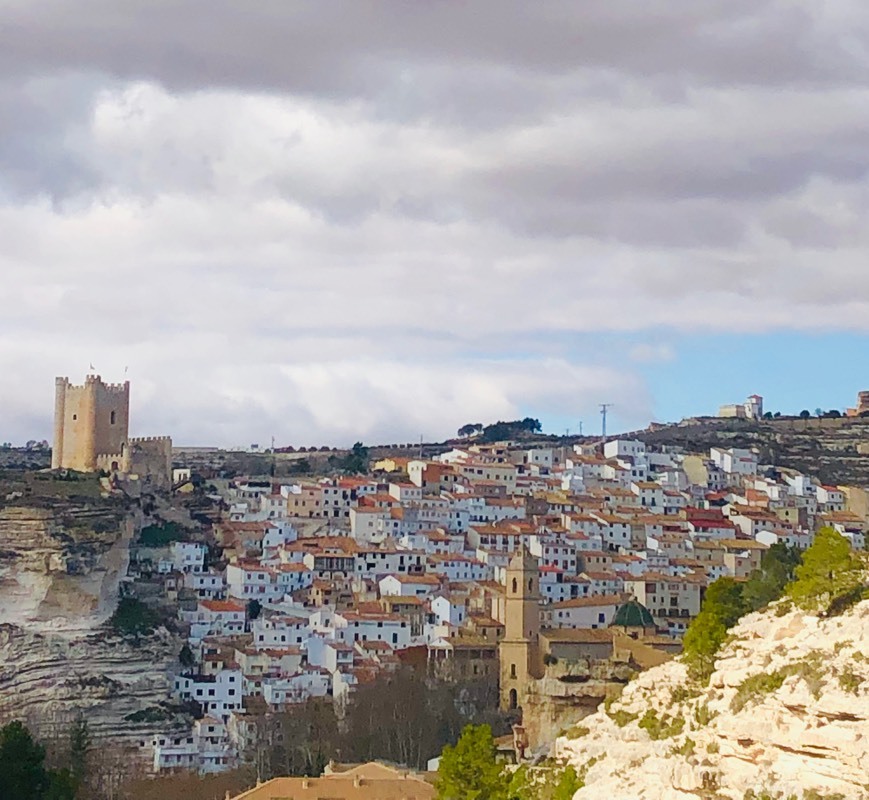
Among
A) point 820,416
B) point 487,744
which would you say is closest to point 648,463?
point 820,416

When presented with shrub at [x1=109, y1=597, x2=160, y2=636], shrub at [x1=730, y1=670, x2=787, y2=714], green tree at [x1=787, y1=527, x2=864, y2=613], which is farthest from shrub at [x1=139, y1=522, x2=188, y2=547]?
shrub at [x1=730, y1=670, x2=787, y2=714]

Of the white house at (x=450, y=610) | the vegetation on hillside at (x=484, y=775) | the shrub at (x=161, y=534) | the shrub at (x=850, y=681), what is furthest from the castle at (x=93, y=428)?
the shrub at (x=850, y=681)

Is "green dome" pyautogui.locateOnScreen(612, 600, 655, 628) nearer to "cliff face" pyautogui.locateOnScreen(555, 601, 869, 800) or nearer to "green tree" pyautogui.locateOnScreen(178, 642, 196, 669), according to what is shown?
"green tree" pyautogui.locateOnScreen(178, 642, 196, 669)

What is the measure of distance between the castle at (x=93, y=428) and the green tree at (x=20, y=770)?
1347 inches

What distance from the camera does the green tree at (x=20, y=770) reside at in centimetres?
3916

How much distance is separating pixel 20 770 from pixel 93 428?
1462 inches

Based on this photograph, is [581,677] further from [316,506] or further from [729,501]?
[729,501]

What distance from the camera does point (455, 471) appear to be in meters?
81.6

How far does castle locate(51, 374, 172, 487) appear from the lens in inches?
2982

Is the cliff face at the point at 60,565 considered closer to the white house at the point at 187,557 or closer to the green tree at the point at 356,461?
the white house at the point at 187,557

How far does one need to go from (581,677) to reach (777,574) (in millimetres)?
6039

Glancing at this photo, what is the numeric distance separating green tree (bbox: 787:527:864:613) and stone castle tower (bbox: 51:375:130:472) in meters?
50.6

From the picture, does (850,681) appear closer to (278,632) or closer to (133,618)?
(278,632)

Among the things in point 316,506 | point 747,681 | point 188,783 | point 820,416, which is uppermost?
point 820,416
